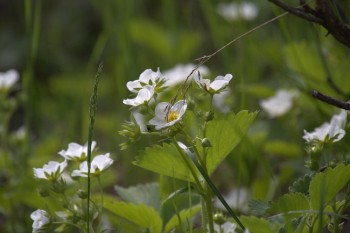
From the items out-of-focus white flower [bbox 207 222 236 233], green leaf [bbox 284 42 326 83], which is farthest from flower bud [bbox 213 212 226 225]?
green leaf [bbox 284 42 326 83]

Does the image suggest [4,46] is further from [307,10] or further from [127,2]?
[307,10]

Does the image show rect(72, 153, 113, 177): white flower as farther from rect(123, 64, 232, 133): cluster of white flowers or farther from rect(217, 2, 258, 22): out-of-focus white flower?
rect(217, 2, 258, 22): out-of-focus white flower

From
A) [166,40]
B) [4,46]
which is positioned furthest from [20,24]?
[166,40]

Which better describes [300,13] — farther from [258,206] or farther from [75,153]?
[75,153]

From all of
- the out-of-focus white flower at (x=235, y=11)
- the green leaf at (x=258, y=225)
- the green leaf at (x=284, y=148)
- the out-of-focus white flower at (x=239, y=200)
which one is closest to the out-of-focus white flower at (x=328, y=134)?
the green leaf at (x=258, y=225)

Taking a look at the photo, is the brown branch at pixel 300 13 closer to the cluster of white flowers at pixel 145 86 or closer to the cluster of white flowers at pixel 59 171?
the cluster of white flowers at pixel 145 86

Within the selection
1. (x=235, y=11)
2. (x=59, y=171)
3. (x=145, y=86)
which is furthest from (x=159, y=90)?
(x=235, y=11)
